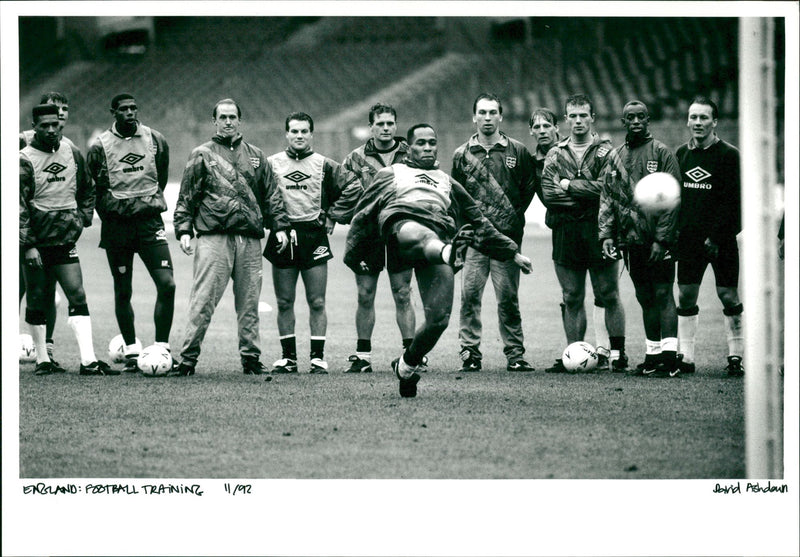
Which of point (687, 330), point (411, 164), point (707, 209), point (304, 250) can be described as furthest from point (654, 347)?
point (304, 250)

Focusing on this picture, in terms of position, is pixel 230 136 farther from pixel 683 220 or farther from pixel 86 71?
pixel 86 71

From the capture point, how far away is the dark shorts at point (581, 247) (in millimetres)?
9305

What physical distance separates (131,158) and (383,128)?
2018mm

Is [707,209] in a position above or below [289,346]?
above

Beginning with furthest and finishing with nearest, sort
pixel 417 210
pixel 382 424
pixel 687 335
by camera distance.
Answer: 1. pixel 687 335
2. pixel 417 210
3. pixel 382 424

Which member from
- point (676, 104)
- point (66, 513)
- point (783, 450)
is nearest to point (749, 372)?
point (783, 450)

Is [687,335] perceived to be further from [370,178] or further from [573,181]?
[370,178]

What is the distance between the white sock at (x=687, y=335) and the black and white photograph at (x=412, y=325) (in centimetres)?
3

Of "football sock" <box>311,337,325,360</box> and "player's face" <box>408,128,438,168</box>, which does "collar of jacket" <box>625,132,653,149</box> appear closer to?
"player's face" <box>408,128,438,168</box>

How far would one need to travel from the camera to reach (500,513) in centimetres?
630

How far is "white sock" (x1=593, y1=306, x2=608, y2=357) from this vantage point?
9.62 metres

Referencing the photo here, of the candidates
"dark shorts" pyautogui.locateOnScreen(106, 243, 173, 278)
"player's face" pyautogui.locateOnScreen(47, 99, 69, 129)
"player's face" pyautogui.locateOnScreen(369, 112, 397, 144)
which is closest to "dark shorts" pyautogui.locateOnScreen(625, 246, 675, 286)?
"player's face" pyautogui.locateOnScreen(369, 112, 397, 144)

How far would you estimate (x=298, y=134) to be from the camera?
9367 mm

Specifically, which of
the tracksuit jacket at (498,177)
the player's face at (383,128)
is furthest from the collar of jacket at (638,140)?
the player's face at (383,128)
